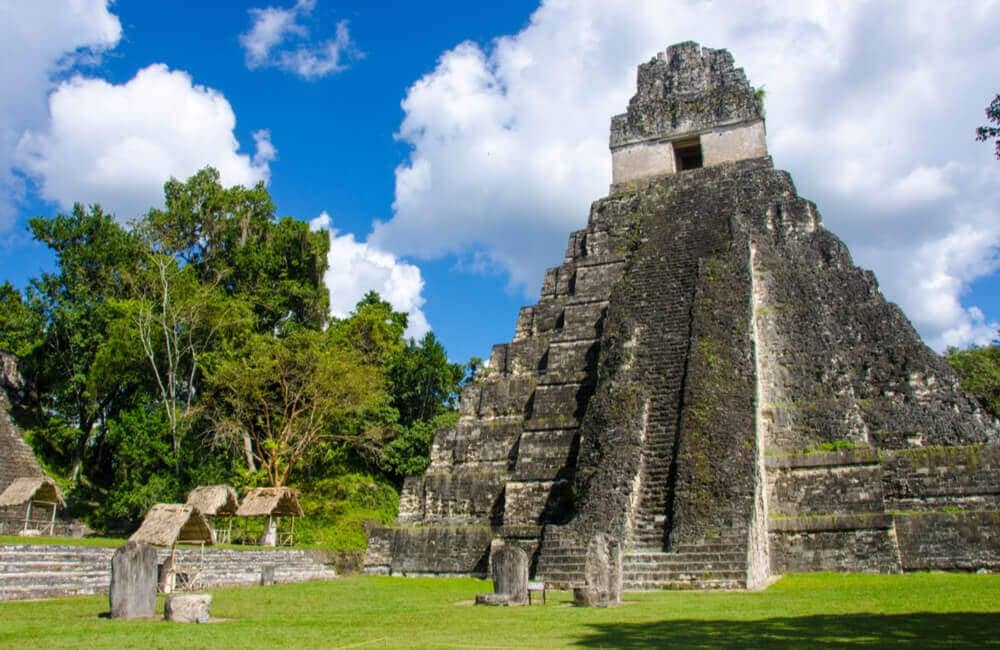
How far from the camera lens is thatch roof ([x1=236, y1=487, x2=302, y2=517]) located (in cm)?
1817

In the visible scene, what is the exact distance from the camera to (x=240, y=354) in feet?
82.0

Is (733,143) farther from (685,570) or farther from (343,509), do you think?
(343,509)

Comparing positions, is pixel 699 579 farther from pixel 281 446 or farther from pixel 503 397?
pixel 281 446

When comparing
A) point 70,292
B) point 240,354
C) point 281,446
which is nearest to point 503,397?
point 281,446

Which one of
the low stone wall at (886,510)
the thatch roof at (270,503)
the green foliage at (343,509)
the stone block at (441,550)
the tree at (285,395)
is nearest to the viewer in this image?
the low stone wall at (886,510)

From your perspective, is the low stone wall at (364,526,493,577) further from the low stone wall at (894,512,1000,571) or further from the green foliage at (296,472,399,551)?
the green foliage at (296,472,399,551)

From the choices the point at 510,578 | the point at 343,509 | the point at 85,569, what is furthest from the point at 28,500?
the point at 510,578

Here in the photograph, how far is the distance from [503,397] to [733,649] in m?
12.0

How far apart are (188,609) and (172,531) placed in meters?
4.22

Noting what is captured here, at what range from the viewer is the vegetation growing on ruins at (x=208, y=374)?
2361cm

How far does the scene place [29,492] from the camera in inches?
688

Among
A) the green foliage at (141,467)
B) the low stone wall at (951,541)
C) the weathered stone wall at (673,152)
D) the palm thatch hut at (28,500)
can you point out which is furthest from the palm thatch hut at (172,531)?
the weathered stone wall at (673,152)

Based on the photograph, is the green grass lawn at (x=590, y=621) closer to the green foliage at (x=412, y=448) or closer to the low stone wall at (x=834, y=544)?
the low stone wall at (x=834, y=544)

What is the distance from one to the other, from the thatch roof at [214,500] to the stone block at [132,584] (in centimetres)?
754
